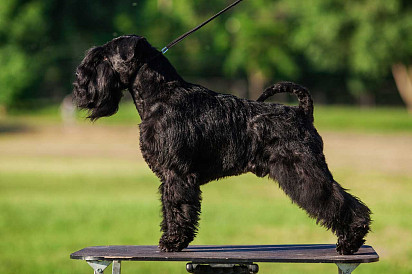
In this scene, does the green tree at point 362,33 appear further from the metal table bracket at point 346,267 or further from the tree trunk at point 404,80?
the metal table bracket at point 346,267

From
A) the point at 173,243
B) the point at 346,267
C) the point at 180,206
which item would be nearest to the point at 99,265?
the point at 173,243

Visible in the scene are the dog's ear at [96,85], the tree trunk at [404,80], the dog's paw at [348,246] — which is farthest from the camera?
the tree trunk at [404,80]

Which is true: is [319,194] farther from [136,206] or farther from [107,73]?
[136,206]

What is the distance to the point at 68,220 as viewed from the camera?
1564 centimetres

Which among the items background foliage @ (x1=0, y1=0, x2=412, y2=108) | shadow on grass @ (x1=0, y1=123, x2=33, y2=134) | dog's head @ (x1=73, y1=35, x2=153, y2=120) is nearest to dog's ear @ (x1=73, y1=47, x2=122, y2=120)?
dog's head @ (x1=73, y1=35, x2=153, y2=120)

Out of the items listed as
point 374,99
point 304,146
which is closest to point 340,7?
point 374,99

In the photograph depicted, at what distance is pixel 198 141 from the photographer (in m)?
5.54

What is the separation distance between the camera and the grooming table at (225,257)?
17.7 feet

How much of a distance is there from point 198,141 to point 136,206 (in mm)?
12307

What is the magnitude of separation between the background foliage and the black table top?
26399mm

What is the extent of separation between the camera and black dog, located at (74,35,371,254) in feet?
17.9

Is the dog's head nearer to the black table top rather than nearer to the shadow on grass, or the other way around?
the black table top

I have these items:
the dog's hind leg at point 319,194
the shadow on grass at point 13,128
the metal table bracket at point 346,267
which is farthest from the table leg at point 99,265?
the shadow on grass at point 13,128

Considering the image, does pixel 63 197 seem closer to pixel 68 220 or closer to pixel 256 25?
pixel 68 220
